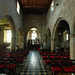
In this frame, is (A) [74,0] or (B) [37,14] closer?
(A) [74,0]

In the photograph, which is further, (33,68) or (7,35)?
(7,35)

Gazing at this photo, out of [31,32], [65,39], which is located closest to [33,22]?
[65,39]

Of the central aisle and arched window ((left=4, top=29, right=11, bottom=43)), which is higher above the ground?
arched window ((left=4, top=29, right=11, bottom=43))

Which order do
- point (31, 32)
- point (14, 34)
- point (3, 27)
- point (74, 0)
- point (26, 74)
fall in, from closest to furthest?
point (26, 74) → point (74, 0) → point (14, 34) → point (3, 27) → point (31, 32)

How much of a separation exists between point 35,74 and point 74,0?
23.7 ft

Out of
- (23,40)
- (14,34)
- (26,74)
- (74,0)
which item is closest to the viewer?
(26,74)

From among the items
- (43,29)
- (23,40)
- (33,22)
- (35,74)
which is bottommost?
(35,74)

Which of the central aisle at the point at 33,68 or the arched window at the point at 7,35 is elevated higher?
the arched window at the point at 7,35

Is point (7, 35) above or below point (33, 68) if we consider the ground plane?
above

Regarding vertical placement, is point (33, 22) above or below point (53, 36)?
above

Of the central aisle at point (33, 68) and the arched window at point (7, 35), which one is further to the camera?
the arched window at point (7, 35)

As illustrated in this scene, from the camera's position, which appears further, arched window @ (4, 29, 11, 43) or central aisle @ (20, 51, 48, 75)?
arched window @ (4, 29, 11, 43)

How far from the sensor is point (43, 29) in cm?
2108

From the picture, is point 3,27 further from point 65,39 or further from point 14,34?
point 65,39
